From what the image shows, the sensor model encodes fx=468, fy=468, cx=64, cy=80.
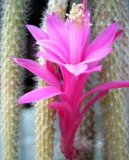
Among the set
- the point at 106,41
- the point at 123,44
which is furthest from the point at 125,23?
the point at 106,41

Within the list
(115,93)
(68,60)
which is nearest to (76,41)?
(68,60)

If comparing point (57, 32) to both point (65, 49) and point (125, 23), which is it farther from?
point (125, 23)

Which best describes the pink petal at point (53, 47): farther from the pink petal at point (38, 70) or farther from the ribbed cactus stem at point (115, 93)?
the ribbed cactus stem at point (115, 93)

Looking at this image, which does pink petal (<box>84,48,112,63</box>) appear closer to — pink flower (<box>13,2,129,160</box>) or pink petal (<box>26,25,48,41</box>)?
pink flower (<box>13,2,129,160</box>)

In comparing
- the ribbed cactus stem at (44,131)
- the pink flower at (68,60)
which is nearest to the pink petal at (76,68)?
the pink flower at (68,60)

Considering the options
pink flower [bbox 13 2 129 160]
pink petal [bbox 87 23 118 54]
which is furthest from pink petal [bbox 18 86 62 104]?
pink petal [bbox 87 23 118 54]

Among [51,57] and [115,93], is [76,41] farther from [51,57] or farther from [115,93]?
[115,93]
